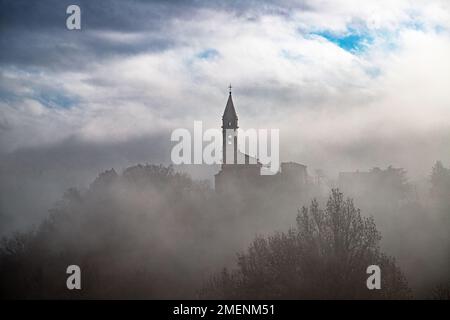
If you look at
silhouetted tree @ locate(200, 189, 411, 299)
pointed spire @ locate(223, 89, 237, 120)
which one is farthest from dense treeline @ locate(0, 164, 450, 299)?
pointed spire @ locate(223, 89, 237, 120)

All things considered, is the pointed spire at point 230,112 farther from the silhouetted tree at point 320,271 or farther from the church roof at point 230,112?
the silhouetted tree at point 320,271

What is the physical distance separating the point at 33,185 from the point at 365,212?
182 feet

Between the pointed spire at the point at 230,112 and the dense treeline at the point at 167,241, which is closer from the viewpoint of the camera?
the dense treeline at the point at 167,241

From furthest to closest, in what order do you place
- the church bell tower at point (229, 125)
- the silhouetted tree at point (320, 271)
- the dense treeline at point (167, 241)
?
the church bell tower at point (229, 125)
the dense treeline at point (167, 241)
the silhouetted tree at point (320, 271)

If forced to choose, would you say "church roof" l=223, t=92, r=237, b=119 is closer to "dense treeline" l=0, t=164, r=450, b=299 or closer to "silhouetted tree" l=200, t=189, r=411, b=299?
"dense treeline" l=0, t=164, r=450, b=299

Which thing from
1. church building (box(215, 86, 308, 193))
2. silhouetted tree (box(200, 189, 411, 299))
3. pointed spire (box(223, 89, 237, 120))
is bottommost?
silhouetted tree (box(200, 189, 411, 299))

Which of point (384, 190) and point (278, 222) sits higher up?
point (384, 190)

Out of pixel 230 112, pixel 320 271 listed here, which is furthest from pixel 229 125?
pixel 320 271

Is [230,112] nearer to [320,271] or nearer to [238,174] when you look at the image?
[238,174]

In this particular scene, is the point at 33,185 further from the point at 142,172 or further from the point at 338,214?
the point at 338,214

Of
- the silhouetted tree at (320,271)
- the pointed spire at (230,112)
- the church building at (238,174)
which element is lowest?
the silhouetted tree at (320,271)

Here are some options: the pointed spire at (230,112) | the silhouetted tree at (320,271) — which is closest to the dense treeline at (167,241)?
the silhouetted tree at (320,271)

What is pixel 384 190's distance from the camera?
69.5 metres
